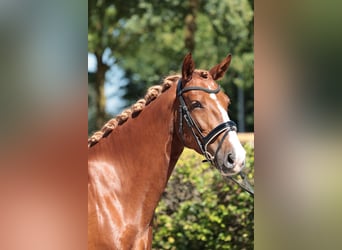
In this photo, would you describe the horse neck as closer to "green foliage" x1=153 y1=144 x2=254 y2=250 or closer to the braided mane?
the braided mane

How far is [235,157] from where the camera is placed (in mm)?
1947

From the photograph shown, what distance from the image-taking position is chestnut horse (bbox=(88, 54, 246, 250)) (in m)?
1.98

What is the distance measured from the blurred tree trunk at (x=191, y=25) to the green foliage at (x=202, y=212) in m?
2.25

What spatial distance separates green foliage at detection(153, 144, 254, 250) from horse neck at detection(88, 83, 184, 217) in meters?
1.61

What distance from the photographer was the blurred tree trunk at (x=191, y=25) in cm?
557

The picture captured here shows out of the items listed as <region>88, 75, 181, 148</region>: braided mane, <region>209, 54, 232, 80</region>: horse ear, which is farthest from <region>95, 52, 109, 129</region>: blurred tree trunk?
<region>209, 54, 232, 80</region>: horse ear

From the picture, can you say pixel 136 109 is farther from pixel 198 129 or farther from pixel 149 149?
pixel 198 129

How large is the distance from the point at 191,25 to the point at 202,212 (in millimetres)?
2655

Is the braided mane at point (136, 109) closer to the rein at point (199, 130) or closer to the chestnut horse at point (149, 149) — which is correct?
the chestnut horse at point (149, 149)

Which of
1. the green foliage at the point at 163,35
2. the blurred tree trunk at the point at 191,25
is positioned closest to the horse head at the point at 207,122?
the green foliage at the point at 163,35
